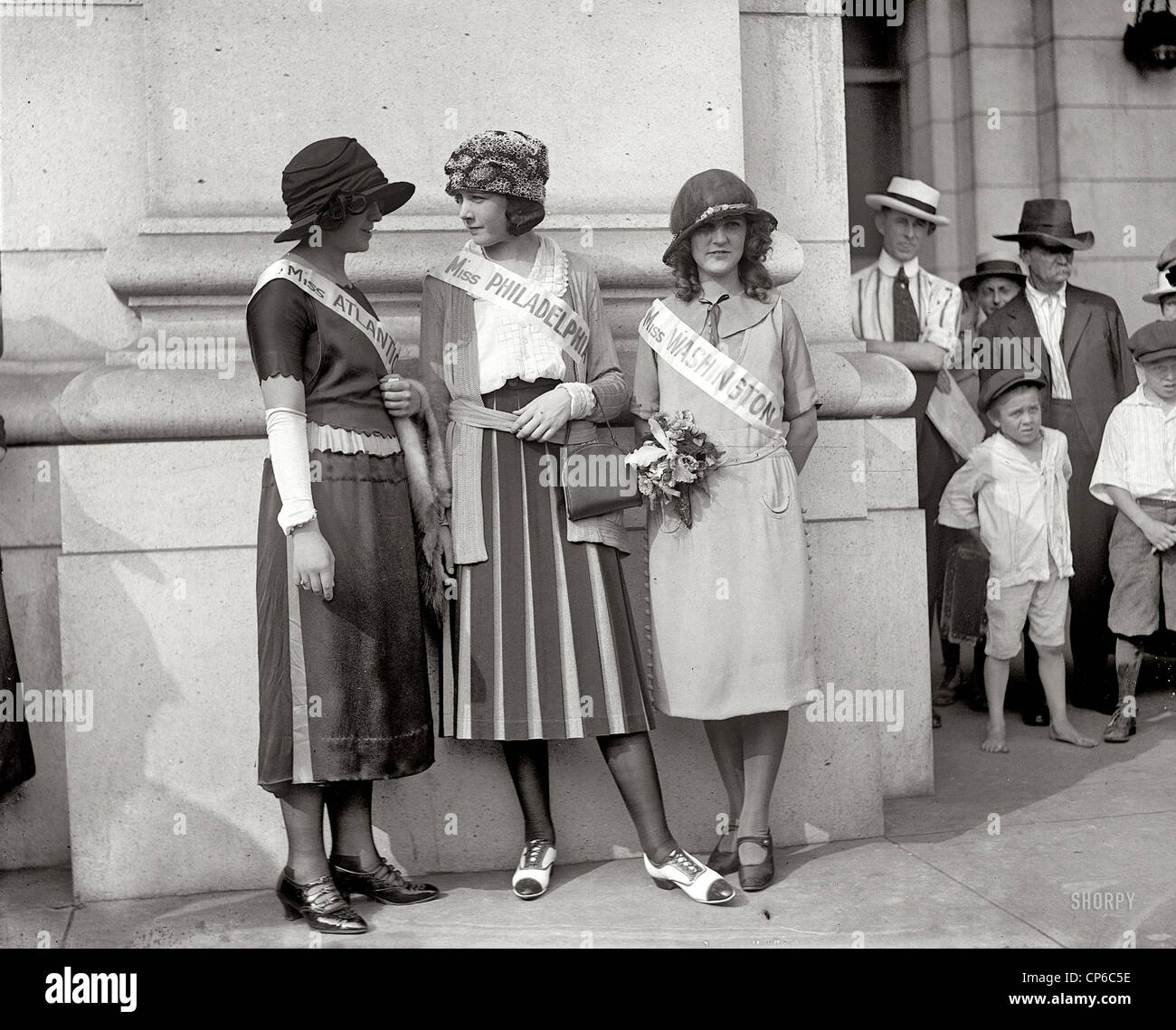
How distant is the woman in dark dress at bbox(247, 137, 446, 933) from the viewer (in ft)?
13.7

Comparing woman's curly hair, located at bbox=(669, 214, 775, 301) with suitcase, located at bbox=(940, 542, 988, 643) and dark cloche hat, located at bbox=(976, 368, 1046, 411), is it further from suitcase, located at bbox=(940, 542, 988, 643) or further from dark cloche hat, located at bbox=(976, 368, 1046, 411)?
suitcase, located at bbox=(940, 542, 988, 643)

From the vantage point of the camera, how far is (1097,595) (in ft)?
23.5

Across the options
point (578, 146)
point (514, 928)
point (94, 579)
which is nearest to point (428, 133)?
point (578, 146)

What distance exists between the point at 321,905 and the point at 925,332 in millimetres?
4290

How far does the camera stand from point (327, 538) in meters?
4.26

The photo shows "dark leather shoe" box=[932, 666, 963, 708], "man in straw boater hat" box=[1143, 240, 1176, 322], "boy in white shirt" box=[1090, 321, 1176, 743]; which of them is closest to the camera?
"boy in white shirt" box=[1090, 321, 1176, 743]

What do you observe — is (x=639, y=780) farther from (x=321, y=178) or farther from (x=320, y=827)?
(x=321, y=178)

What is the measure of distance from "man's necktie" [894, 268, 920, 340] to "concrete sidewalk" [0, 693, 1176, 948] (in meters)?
2.53

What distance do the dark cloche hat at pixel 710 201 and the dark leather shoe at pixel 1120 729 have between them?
125 inches

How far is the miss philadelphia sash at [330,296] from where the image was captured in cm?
425

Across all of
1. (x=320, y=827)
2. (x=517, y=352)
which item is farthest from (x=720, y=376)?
(x=320, y=827)

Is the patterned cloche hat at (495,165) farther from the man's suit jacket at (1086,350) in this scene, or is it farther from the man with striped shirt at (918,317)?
the man's suit jacket at (1086,350)

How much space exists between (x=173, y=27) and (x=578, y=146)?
1.46 meters

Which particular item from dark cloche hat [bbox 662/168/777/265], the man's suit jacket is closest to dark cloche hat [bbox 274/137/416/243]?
dark cloche hat [bbox 662/168/777/265]
